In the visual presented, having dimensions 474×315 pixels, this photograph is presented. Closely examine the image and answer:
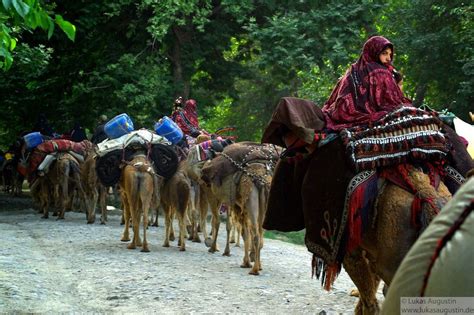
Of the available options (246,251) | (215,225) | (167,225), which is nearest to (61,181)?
(167,225)

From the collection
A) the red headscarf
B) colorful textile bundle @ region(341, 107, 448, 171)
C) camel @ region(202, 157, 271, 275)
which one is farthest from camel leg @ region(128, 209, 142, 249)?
colorful textile bundle @ region(341, 107, 448, 171)

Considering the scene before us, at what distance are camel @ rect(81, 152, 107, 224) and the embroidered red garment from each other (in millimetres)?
3213

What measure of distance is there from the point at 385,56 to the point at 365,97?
47 centimetres

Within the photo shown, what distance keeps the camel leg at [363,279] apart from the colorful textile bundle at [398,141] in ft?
2.73

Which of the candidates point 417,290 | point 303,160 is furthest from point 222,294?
point 417,290

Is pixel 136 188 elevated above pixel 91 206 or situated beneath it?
elevated above

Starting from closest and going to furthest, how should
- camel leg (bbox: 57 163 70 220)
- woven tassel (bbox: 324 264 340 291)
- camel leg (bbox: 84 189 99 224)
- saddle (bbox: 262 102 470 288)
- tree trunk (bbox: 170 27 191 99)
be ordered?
saddle (bbox: 262 102 470 288) < woven tassel (bbox: 324 264 340 291) < camel leg (bbox: 84 189 99 224) < camel leg (bbox: 57 163 70 220) < tree trunk (bbox: 170 27 191 99)

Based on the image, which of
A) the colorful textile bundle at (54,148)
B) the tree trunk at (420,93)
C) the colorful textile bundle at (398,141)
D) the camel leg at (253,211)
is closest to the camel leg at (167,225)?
the camel leg at (253,211)

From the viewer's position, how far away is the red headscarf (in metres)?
5.60

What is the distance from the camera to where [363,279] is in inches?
227

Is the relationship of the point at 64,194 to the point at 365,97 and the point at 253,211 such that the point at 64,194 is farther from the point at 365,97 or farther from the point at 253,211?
the point at 365,97

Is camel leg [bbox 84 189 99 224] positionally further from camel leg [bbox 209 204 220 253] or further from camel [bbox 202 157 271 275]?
camel [bbox 202 157 271 275]

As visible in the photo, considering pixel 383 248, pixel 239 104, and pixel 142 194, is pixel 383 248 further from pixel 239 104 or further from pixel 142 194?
pixel 239 104

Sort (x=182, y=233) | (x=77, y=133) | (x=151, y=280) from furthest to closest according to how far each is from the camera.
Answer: (x=77, y=133)
(x=182, y=233)
(x=151, y=280)
